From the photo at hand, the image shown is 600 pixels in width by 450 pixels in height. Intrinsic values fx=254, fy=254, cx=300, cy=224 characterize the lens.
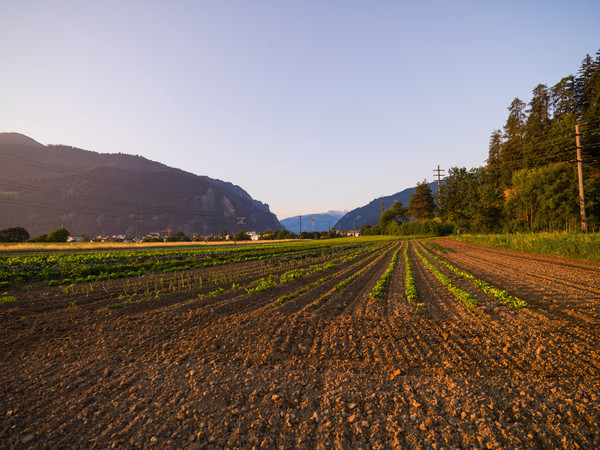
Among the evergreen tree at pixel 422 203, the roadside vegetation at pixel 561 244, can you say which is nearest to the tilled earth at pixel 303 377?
the roadside vegetation at pixel 561 244

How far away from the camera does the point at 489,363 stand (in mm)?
5602

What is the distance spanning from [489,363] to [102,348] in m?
9.41

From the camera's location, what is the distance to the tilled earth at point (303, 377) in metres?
3.62

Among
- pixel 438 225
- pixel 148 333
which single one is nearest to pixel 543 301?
pixel 148 333

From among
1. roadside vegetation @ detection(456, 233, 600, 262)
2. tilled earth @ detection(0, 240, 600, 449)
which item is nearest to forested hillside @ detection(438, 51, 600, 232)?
roadside vegetation @ detection(456, 233, 600, 262)

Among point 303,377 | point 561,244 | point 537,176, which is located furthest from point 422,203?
point 303,377

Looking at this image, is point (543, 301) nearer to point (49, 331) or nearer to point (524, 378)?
point (524, 378)

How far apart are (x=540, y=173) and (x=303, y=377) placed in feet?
193

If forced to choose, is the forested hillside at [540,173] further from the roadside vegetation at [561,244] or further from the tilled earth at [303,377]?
the tilled earth at [303,377]

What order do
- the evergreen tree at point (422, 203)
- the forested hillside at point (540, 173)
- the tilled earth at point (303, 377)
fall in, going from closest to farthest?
the tilled earth at point (303, 377) → the forested hillside at point (540, 173) → the evergreen tree at point (422, 203)

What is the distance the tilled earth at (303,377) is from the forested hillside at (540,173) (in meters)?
42.2

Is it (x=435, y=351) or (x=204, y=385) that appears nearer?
(x=204, y=385)

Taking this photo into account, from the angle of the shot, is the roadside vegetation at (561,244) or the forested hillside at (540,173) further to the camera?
the forested hillside at (540,173)

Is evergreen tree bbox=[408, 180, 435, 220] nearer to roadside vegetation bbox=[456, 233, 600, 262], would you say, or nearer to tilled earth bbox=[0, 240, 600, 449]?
roadside vegetation bbox=[456, 233, 600, 262]
